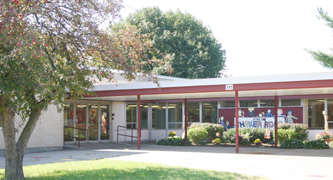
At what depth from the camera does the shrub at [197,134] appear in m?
18.8

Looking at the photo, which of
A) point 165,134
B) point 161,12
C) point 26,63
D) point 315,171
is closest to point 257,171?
point 315,171

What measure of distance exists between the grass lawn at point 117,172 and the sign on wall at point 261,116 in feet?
40.2

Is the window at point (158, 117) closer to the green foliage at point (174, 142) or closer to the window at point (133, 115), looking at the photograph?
the window at point (133, 115)

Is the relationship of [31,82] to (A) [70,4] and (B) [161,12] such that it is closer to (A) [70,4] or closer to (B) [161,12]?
(A) [70,4]

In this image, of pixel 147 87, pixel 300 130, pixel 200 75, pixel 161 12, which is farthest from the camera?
pixel 161 12

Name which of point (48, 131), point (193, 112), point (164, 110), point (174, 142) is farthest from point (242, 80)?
point (164, 110)

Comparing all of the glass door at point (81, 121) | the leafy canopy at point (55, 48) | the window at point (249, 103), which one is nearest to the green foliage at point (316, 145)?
the window at point (249, 103)

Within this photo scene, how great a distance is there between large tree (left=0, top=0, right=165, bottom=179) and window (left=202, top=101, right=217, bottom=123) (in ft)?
40.9

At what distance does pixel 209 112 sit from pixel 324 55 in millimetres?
8914

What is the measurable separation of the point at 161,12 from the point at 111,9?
2673 centimetres

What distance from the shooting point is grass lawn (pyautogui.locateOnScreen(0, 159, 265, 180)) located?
28.3ft

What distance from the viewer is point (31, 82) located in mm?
7484

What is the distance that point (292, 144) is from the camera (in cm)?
1644

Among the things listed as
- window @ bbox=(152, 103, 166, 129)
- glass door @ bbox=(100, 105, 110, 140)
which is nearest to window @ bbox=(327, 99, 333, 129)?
window @ bbox=(152, 103, 166, 129)
